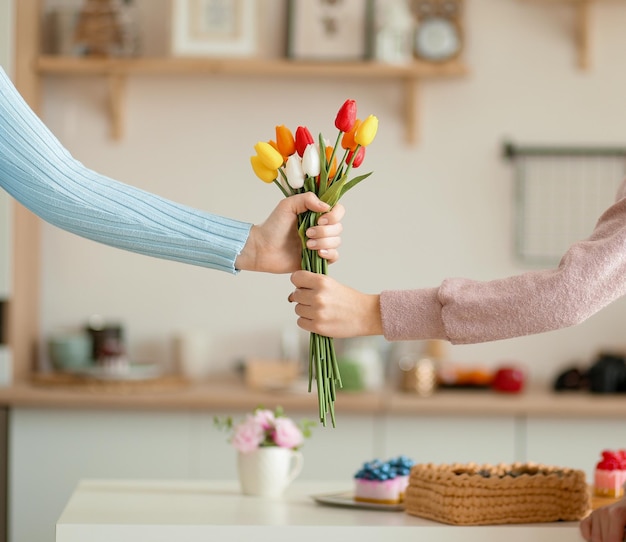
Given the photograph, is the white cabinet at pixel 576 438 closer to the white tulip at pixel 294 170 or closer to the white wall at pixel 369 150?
the white wall at pixel 369 150

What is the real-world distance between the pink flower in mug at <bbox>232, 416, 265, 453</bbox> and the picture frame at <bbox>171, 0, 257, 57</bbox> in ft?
6.23

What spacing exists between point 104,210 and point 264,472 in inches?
26.8

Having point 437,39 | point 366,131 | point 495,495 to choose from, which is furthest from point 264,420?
point 437,39

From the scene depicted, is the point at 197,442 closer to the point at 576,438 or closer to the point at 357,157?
the point at 576,438

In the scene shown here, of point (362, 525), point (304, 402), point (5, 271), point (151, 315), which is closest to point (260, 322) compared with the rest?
point (151, 315)

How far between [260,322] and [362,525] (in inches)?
84.2

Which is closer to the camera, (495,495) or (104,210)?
(104,210)

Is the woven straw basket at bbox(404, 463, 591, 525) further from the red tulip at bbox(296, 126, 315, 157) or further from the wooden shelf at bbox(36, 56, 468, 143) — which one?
the wooden shelf at bbox(36, 56, 468, 143)

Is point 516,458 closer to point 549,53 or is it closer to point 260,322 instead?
point 260,322

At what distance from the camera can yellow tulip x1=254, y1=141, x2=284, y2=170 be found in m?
1.72

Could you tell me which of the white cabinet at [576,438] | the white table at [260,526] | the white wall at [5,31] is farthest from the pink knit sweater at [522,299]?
the white wall at [5,31]

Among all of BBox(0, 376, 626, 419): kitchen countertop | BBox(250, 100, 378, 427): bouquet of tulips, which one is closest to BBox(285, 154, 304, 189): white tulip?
BBox(250, 100, 378, 427): bouquet of tulips

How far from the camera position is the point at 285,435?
2.22 m

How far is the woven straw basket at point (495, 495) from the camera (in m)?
1.87
